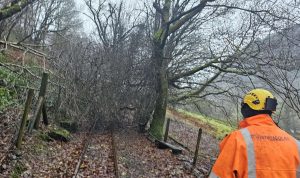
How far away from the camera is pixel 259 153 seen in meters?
3.32

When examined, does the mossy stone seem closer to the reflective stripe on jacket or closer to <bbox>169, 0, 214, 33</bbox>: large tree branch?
<bbox>169, 0, 214, 33</bbox>: large tree branch

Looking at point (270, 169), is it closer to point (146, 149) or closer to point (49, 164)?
point (49, 164)

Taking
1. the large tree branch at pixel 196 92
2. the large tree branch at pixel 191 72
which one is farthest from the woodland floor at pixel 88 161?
the large tree branch at pixel 196 92

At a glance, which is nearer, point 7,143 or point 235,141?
point 235,141

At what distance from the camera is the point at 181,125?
30.7 m

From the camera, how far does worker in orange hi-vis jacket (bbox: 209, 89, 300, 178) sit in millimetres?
3279

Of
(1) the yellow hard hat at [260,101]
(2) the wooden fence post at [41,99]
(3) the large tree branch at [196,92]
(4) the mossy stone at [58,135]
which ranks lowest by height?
(4) the mossy stone at [58,135]

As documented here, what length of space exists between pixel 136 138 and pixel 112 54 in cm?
613

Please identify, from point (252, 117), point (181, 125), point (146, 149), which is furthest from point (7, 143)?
point (181, 125)

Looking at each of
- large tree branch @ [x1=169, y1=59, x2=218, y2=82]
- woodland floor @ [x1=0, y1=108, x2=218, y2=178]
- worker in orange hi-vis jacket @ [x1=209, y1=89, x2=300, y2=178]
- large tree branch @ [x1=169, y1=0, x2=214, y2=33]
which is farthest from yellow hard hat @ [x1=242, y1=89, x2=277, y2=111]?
large tree branch @ [x1=169, y1=59, x2=218, y2=82]

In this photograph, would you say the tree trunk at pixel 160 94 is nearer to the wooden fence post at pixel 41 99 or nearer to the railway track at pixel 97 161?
the railway track at pixel 97 161

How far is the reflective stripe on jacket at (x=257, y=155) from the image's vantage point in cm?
328

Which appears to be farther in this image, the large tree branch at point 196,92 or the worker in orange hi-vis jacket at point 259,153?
the large tree branch at point 196,92

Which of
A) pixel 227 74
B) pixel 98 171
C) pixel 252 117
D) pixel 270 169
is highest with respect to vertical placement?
pixel 227 74
